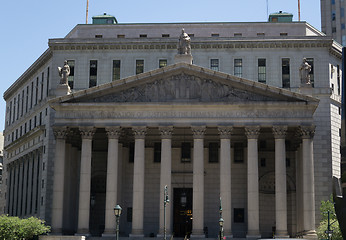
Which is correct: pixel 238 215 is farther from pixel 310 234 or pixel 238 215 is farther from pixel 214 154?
pixel 310 234

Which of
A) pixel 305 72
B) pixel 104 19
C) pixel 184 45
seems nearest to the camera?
pixel 184 45

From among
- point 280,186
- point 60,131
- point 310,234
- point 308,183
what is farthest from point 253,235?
point 60,131

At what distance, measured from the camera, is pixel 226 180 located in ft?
232

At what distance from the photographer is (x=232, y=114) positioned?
7138cm

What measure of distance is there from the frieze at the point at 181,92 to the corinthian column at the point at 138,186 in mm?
3778

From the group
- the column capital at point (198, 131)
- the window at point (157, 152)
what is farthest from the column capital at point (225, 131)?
the window at point (157, 152)

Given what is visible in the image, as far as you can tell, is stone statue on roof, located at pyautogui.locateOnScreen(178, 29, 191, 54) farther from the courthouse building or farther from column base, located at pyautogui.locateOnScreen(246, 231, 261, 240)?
column base, located at pyautogui.locateOnScreen(246, 231, 261, 240)

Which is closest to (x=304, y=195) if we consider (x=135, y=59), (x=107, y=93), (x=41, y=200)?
(x=107, y=93)

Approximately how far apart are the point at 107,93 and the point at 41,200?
2393 centimetres

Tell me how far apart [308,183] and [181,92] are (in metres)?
17.0

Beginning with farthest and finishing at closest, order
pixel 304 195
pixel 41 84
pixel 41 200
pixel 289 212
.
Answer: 1. pixel 41 84
2. pixel 41 200
3. pixel 289 212
4. pixel 304 195

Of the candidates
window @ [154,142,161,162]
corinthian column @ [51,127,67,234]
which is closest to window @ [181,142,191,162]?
window @ [154,142,161,162]

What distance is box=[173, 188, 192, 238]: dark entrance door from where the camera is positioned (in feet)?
264

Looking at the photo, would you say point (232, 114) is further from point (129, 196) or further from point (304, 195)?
point (129, 196)
